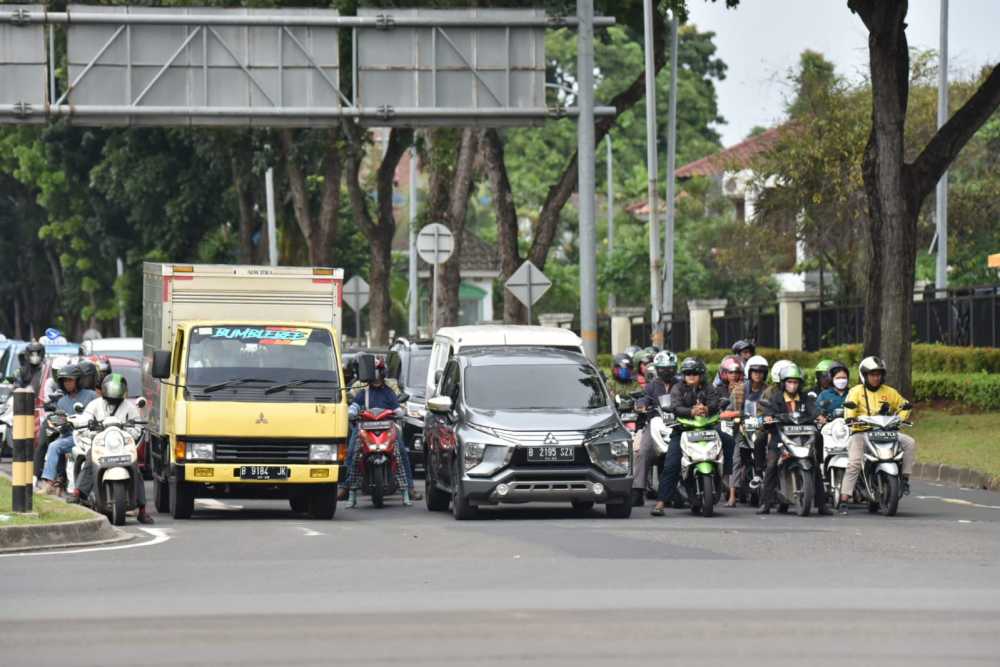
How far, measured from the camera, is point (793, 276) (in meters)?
80.8

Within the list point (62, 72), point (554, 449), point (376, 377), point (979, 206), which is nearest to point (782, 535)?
point (554, 449)

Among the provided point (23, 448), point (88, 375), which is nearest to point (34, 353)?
point (88, 375)

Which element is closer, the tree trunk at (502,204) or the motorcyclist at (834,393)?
the motorcyclist at (834,393)

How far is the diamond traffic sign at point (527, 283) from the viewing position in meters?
A: 34.8

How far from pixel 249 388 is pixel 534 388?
2.85 metres

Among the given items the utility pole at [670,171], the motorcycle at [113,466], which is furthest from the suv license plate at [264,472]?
the utility pole at [670,171]

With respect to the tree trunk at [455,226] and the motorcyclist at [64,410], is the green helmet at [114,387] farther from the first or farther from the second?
the tree trunk at [455,226]

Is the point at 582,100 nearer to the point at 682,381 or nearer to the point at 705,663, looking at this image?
the point at 682,381

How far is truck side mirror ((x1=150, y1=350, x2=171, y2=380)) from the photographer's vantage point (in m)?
20.8

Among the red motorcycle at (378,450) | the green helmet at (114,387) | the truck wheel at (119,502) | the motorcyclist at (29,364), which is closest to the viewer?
→ the truck wheel at (119,502)

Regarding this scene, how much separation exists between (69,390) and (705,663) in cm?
1277

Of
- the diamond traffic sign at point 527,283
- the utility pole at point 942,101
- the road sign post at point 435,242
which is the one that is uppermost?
the utility pole at point 942,101

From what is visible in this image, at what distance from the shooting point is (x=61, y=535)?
17.1 m

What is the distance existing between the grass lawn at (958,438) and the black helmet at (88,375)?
35.5ft
